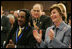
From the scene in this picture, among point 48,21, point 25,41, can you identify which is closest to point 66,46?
Result: point 25,41

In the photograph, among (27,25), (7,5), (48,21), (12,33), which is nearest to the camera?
(27,25)

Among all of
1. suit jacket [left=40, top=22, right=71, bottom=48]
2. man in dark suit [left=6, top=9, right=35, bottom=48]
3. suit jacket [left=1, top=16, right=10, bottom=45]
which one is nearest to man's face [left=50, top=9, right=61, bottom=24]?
suit jacket [left=40, top=22, right=71, bottom=48]

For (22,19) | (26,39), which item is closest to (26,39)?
(26,39)

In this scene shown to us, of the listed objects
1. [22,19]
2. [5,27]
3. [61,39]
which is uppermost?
[22,19]

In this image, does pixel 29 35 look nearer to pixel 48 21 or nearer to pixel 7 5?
pixel 48 21

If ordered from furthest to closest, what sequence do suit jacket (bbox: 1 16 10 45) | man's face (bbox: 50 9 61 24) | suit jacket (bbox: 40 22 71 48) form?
suit jacket (bbox: 1 16 10 45), man's face (bbox: 50 9 61 24), suit jacket (bbox: 40 22 71 48)

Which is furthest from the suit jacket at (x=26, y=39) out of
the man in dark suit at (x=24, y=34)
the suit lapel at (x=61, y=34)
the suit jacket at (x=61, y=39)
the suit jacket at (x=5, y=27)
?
the suit jacket at (x=5, y=27)

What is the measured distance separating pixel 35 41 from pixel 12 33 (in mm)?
482

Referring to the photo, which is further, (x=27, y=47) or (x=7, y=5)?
(x=7, y=5)

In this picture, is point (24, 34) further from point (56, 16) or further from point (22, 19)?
point (56, 16)

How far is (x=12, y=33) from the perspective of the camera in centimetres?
271

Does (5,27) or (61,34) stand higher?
(61,34)

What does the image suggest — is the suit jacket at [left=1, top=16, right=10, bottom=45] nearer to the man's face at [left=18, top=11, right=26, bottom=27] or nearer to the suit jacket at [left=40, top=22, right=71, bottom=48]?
the man's face at [left=18, top=11, right=26, bottom=27]

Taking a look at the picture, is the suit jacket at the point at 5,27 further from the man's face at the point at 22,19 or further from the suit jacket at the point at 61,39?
the suit jacket at the point at 61,39
